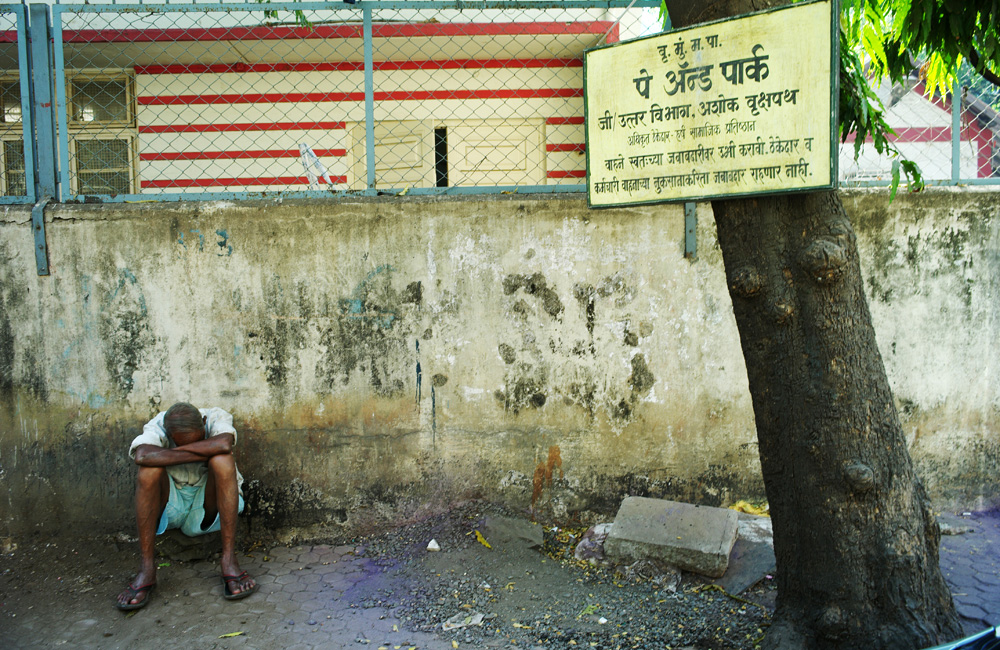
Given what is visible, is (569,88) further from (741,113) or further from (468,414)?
(741,113)

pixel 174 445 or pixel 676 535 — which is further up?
pixel 174 445

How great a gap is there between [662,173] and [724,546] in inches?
69.2

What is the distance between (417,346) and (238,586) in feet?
4.61

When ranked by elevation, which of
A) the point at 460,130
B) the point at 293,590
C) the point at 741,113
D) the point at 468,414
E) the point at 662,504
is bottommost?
the point at 293,590

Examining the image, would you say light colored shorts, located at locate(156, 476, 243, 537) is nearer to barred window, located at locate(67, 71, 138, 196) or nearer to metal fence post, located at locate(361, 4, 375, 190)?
metal fence post, located at locate(361, 4, 375, 190)

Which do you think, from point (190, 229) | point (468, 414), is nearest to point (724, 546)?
point (468, 414)

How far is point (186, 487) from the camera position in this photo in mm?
3225

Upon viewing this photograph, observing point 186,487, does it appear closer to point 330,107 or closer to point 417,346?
point 417,346

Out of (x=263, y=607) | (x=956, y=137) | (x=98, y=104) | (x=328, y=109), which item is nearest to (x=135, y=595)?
(x=263, y=607)

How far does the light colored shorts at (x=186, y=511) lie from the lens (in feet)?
10.4

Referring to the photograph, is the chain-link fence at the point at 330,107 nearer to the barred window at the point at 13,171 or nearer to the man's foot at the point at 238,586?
the barred window at the point at 13,171

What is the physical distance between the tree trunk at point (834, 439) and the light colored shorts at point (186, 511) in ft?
8.14

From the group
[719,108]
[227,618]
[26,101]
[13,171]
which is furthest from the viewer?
[13,171]

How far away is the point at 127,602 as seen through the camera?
292cm
